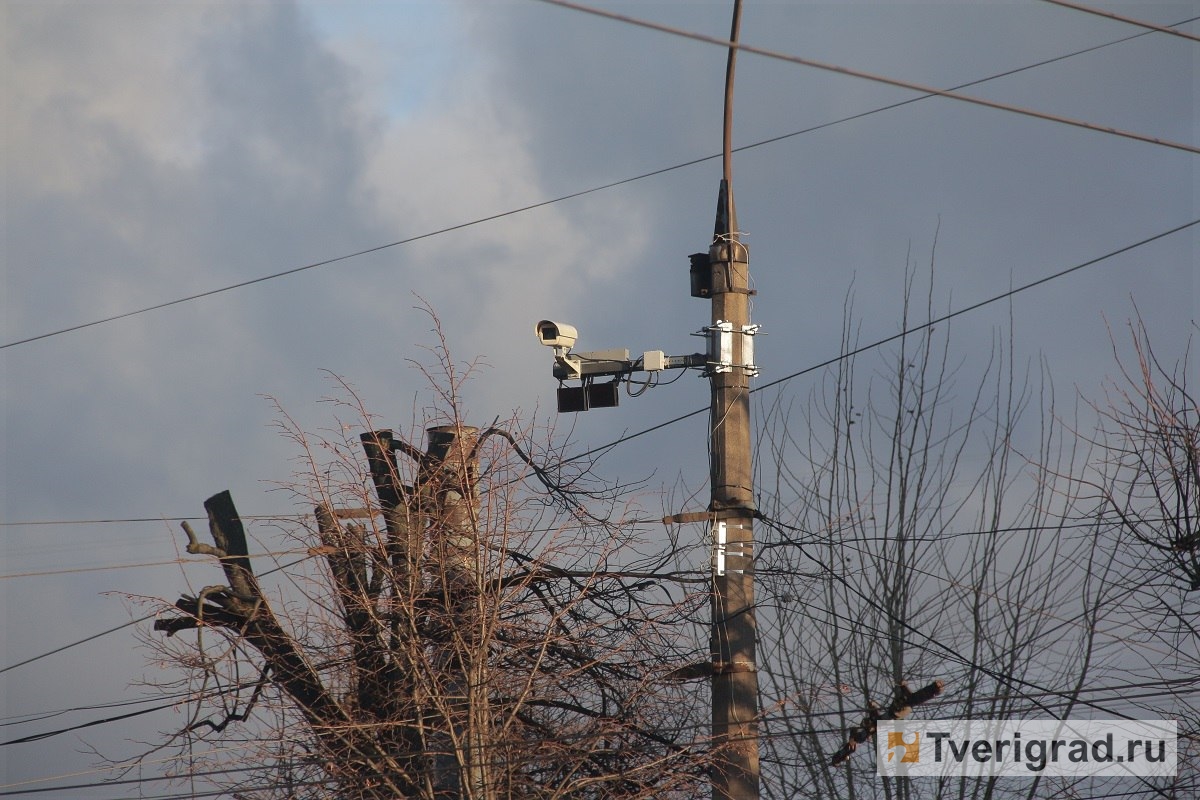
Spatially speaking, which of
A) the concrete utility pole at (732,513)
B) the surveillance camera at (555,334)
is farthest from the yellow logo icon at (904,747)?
the surveillance camera at (555,334)

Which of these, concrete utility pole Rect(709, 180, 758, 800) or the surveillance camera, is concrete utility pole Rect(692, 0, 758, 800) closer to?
concrete utility pole Rect(709, 180, 758, 800)

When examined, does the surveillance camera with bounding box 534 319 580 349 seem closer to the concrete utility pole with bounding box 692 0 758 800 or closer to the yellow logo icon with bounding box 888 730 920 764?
the concrete utility pole with bounding box 692 0 758 800

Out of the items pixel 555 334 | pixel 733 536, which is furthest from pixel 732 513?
pixel 555 334

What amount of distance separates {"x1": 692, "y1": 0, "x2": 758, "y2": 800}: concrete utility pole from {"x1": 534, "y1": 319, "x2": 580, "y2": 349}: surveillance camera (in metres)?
1.13

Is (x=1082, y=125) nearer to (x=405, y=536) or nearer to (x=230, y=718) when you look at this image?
(x=405, y=536)

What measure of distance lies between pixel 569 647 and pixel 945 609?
11.6ft

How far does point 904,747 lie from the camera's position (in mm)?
9914

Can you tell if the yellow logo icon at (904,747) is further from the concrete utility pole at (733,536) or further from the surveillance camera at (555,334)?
the surveillance camera at (555,334)

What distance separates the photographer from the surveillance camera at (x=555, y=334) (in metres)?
8.73

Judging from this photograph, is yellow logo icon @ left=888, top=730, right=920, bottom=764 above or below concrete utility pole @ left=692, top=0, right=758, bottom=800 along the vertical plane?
below

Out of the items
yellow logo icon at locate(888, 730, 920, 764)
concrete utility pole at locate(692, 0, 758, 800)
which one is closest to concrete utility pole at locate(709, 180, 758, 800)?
concrete utility pole at locate(692, 0, 758, 800)

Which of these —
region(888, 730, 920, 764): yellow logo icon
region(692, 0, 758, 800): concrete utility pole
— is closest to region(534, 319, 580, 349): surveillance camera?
region(692, 0, 758, 800): concrete utility pole

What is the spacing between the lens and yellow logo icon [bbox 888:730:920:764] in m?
9.73

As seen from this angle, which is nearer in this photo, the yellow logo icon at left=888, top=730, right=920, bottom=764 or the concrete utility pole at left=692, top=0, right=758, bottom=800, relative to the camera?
the concrete utility pole at left=692, top=0, right=758, bottom=800
